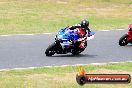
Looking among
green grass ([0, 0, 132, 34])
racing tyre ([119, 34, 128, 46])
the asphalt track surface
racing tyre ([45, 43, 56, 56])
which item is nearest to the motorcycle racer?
the asphalt track surface

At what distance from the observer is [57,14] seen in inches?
1181

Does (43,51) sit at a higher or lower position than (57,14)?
higher

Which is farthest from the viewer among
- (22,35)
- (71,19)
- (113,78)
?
(71,19)

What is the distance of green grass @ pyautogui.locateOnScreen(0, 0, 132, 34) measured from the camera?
25119 millimetres

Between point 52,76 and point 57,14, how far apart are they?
663 inches

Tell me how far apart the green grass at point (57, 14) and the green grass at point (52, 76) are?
8687 millimetres

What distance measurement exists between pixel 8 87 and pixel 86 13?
19733 mm

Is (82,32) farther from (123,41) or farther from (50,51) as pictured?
(123,41)

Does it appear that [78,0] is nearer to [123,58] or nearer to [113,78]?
[123,58]

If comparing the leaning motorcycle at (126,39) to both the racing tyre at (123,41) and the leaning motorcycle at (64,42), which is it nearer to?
the racing tyre at (123,41)

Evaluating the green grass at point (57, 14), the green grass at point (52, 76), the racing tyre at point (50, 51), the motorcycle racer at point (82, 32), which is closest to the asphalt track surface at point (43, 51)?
the racing tyre at point (50, 51)

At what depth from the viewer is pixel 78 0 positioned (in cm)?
3622

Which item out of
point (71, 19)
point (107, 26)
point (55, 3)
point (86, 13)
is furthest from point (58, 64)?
point (55, 3)

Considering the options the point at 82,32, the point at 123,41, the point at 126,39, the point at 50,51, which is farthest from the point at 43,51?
the point at 126,39
